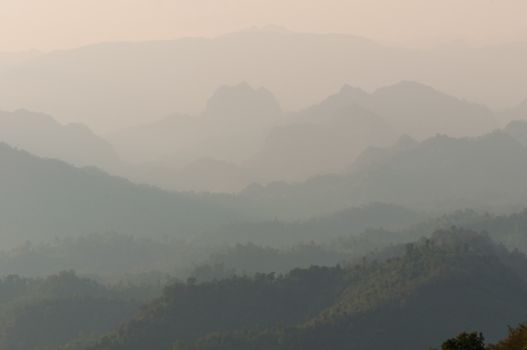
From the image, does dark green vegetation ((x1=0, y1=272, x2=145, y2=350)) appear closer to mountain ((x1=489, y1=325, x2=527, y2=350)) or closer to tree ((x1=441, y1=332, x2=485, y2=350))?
mountain ((x1=489, y1=325, x2=527, y2=350))

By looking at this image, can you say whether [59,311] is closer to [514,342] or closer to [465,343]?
[514,342]

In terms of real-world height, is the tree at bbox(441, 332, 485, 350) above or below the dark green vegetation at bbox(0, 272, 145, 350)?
below

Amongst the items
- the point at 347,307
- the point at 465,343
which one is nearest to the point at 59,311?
the point at 347,307

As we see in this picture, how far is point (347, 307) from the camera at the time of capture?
531 ft

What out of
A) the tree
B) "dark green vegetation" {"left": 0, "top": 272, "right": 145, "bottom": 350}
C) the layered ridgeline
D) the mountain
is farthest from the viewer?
"dark green vegetation" {"left": 0, "top": 272, "right": 145, "bottom": 350}

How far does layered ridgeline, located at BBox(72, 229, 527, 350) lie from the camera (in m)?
151

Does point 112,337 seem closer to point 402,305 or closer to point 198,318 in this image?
point 198,318

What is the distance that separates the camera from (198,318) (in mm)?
164125

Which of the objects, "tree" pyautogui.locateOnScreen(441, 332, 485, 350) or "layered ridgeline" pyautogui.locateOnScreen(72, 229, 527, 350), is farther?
"layered ridgeline" pyautogui.locateOnScreen(72, 229, 527, 350)

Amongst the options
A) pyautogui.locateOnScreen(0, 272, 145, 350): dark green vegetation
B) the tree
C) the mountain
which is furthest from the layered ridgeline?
the tree

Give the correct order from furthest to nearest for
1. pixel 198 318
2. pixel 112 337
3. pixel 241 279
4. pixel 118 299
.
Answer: pixel 118 299 → pixel 241 279 → pixel 198 318 → pixel 112 337

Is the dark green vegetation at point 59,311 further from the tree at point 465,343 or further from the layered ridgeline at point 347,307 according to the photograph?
the tree at point 465,343

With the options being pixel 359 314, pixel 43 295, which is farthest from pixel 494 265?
pixel 43 295

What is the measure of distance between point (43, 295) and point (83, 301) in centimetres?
970
